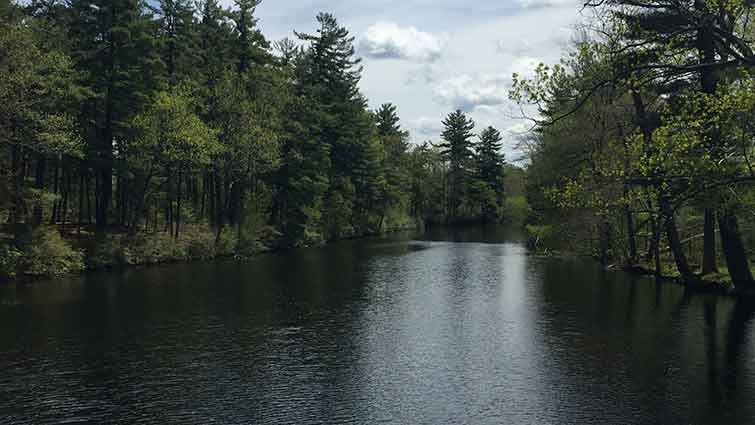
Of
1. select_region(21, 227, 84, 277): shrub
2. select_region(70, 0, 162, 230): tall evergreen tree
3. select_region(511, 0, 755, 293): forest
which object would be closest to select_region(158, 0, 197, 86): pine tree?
select_region(70, 0, 162, 230): tall evergreen tree

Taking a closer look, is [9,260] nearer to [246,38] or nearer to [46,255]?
[46,255]

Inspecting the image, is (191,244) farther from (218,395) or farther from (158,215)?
(218,395)

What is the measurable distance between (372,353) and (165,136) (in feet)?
108

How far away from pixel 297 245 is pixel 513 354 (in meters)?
47.4

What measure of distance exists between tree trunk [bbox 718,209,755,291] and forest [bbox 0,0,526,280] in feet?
122

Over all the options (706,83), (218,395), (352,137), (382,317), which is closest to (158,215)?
(352,137)

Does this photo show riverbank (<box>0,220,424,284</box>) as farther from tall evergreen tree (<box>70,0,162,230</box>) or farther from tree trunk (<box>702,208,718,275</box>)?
tree trunk (<box>702,208,718,275</box>)

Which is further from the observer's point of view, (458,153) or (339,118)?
(458,153)

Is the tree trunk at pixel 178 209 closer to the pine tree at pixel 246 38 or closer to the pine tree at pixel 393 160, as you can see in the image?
the pine tree at pixel 246 38

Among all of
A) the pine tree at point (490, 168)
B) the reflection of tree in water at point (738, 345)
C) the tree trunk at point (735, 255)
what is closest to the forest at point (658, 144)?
the tree trunk at point (735, 255)

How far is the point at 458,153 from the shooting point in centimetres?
12300

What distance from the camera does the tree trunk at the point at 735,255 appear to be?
102 ft

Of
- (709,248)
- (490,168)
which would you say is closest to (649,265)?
(709,248)

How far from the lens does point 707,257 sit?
37125 millimetres
